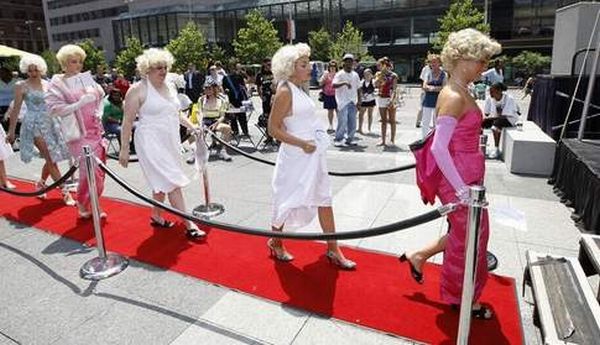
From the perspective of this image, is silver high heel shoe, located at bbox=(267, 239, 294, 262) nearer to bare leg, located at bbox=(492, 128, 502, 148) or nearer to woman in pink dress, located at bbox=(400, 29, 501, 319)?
woman in pink dress, located at bbox=(400, 29, 501, 319)

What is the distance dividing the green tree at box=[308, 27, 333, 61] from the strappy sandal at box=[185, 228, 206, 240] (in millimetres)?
47408

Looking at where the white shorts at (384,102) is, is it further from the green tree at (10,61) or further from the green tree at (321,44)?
the green tree at (321,44)

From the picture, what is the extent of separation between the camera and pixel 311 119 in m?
3.88

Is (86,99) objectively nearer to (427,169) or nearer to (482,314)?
(427,169)

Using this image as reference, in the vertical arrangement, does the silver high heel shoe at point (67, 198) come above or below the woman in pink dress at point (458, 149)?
below

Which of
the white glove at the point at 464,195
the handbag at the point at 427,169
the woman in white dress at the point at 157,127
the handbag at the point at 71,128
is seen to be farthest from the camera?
the handbag at the point at 71,128

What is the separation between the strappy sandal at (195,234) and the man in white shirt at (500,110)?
18.9ft

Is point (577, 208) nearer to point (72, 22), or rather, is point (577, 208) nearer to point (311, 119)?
point (311, 119)

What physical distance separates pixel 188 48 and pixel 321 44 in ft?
54.7

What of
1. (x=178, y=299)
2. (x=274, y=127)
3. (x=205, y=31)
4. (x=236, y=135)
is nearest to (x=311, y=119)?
(x=274, y=127)

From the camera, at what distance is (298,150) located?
3.90m

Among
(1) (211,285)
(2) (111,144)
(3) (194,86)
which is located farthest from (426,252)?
(3) (194,86)

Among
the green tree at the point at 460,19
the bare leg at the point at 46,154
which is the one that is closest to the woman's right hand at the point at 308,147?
the bare leg at the point at 46,154

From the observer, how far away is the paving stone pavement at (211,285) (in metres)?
3.24
